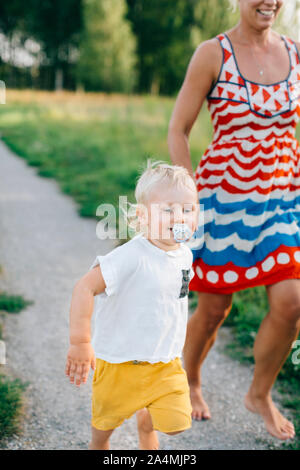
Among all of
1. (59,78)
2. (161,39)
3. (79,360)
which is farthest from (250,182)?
(161,39)

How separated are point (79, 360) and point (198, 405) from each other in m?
1.18

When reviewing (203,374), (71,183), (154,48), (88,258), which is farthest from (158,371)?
(154,48)

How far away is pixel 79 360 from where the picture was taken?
1.63 meters

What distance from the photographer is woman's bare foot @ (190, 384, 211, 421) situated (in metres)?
→ 2.56

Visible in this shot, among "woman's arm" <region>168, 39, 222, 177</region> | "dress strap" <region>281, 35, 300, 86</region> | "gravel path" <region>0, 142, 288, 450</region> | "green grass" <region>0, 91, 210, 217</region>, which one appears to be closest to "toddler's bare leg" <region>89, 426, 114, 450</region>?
"gravel path" <region>0, 142, 288, 450</region>

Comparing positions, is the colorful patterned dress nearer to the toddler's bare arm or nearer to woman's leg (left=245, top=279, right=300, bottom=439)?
woman's leg (left=245, top=279, right=300, bottom=439)

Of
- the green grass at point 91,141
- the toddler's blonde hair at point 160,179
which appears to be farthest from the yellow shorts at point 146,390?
the green grass at point 91,141

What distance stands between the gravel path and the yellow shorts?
1.83 feet

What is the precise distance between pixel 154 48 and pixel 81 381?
1380 inches

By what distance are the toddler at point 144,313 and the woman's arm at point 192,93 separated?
40 cm

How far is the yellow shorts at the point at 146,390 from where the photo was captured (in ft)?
5.89

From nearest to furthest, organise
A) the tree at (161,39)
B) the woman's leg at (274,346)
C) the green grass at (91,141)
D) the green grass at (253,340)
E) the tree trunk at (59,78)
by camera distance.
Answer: the woman's leg at (274,346)
the green grass at (253,340)
the green grass at (91,141)
the tree at (161,39)
the tree trunk at (59,78)

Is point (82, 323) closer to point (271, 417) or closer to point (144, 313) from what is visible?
point (144, 313)

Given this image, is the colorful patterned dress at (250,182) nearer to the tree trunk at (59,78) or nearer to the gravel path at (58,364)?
the gravel path at (58,364)
